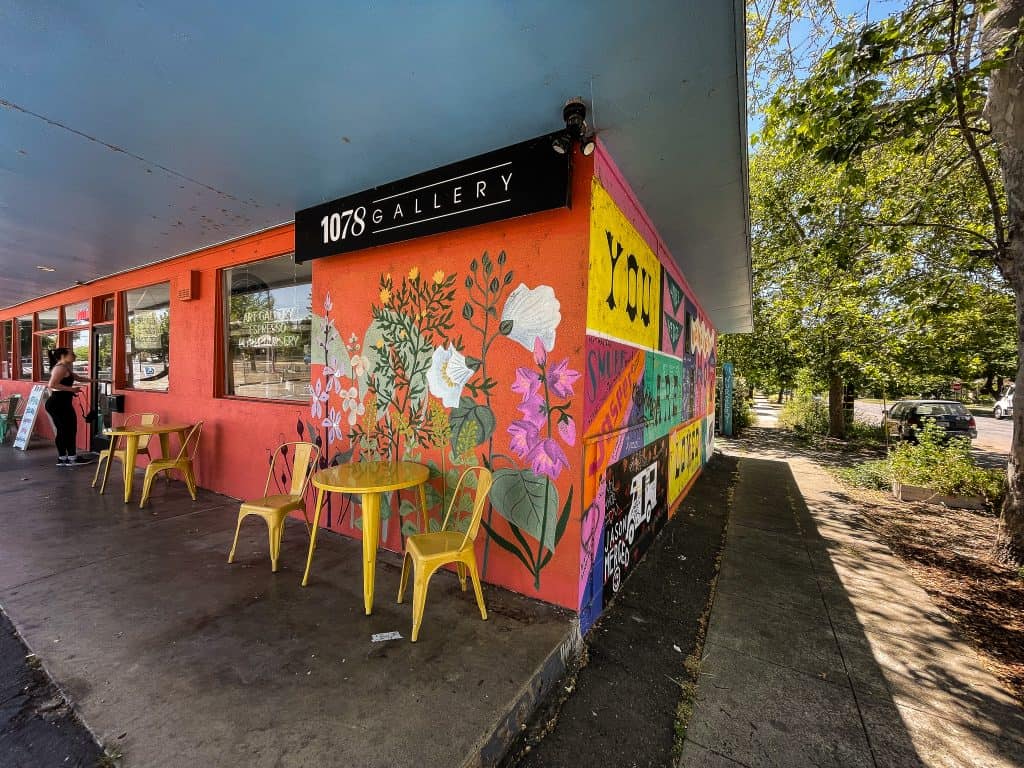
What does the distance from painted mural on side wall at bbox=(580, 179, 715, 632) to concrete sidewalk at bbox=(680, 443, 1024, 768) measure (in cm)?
78

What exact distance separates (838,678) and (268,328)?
560 cm

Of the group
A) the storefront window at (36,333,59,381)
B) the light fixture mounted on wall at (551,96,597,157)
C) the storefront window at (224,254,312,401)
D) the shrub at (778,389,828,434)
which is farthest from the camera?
the shrub at (778,389,828,434)

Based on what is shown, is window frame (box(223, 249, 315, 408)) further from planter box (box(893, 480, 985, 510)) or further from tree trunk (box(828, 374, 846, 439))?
tree trunk (box(828, 374, 846, 439))

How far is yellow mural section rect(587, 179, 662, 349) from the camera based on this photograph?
248 cm

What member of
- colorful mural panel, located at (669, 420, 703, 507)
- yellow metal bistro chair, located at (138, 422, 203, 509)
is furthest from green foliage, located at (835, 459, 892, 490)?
yellow metal bistro chair, located at (138, 422, 203, 509)

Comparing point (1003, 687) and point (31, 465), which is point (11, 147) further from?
point (1003, 687)

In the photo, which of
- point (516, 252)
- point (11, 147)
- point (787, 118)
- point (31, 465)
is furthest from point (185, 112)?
point (31, 465)

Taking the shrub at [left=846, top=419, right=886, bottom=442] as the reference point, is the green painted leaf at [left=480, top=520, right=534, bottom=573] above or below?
above

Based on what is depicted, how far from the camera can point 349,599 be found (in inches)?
101

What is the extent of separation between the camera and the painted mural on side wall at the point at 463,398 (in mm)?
2516

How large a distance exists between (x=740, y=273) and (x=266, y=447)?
610 centimetres

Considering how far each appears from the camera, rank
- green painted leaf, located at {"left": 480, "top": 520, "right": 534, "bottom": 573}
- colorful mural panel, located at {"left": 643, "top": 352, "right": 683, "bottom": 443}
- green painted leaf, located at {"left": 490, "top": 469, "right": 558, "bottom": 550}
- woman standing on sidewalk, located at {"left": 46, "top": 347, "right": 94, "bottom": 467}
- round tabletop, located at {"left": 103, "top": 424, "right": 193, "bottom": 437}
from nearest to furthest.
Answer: green painted leaf, located at {"left": 490, "top": 469, "right": 558, "bottom": 550}, green painted leaf, located at {"left": 480, "top": 520, "right": 534, "bottom": 573}, colorful mural panel, located at {"left": 643, "top": 352, "right": 683, "bottom": 443}, round tabletop, located at {"left": 103, "top": 424, "right": 193, "bottom": 437}, woman standing on sidewalk, located at {"left": 46, "top": 347, "right": 94, "bottom": 467}

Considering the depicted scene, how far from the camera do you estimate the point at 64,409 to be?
6047 millimetres

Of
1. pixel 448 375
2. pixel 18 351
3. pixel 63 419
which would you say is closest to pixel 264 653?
pixel 448 375
